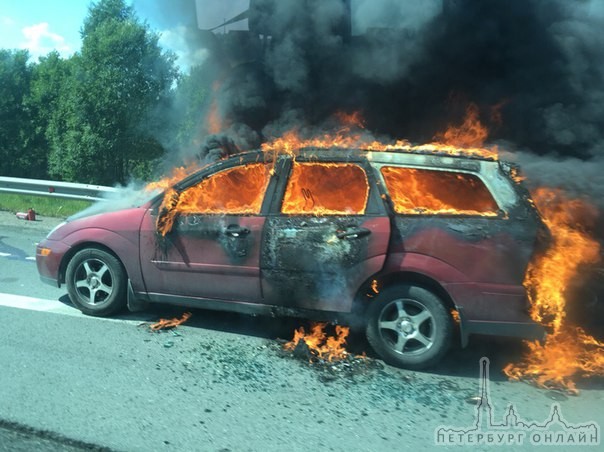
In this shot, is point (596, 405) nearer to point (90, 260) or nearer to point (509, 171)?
point (509, 171)

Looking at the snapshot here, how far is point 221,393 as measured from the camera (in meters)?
3.53

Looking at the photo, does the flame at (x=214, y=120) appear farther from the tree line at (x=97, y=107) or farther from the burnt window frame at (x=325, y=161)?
the tree line at (x=97, y=107)

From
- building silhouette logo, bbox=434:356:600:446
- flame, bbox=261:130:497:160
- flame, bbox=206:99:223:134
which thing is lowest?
building silhouette logo, bbox=434:356:600:446

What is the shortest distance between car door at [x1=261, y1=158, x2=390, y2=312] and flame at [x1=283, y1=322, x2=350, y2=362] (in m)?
0.37

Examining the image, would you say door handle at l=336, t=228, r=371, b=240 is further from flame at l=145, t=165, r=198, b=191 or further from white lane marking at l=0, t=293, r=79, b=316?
white lane marking at l=0, t=293, r=79, b=316

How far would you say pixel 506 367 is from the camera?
4.07 meters

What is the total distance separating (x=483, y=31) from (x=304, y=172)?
4526 mm

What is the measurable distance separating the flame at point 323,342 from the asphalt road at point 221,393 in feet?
0.38

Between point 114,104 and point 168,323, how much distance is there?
1806 centimetres

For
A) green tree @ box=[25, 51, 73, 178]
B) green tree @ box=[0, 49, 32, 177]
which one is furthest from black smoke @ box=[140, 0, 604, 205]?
green tree @ box=[0, 49, 32, 177]

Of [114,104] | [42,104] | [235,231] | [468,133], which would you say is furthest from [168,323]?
[42,104]

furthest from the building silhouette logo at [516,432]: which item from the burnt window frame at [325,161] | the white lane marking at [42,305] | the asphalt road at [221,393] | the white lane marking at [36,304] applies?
the white lane marking at [36,304]

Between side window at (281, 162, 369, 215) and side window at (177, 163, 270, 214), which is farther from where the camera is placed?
side window at (177, 163, 270, 214)

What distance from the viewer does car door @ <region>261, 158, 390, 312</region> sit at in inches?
160
